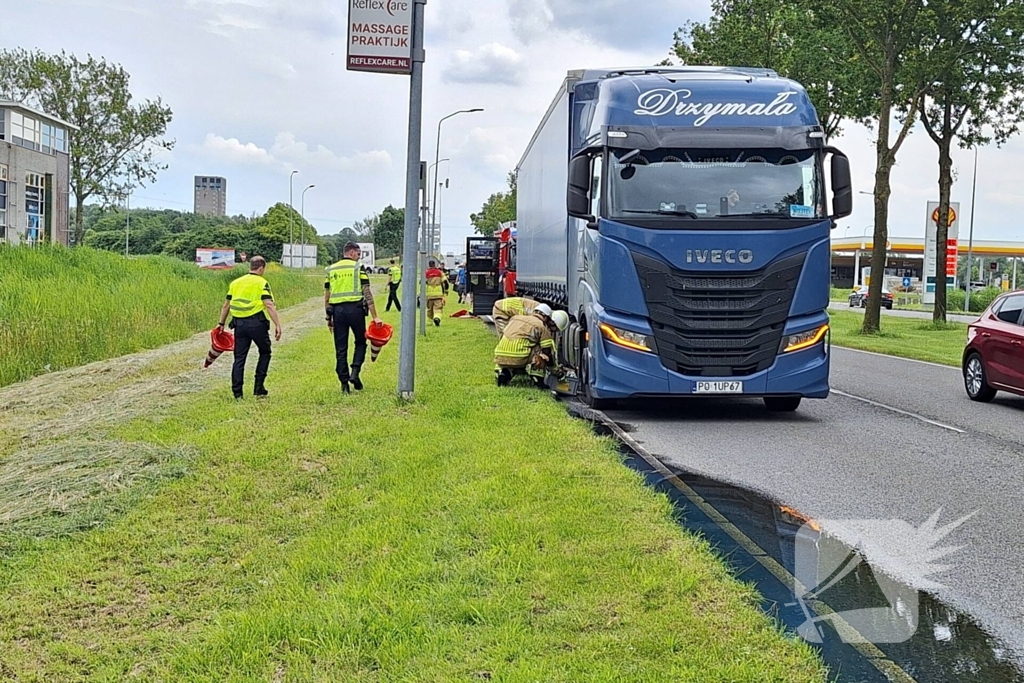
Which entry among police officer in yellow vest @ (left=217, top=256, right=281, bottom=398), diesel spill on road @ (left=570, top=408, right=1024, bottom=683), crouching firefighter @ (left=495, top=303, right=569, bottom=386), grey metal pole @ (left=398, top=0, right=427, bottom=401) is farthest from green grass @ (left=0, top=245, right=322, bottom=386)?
Answer: diesel spill on road @ (left=570, top=408, right=1024, bottom=683)

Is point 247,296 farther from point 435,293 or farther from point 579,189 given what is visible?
point 435,293

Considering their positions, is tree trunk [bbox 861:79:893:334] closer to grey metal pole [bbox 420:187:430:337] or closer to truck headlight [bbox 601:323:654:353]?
grey metal pole [bbox 420:187:430:337]

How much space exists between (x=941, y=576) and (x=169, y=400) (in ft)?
32.2

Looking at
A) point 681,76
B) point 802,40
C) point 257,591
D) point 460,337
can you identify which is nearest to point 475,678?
point 257,591

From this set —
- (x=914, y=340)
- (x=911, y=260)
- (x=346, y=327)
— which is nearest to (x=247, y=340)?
(x=346, y=327)

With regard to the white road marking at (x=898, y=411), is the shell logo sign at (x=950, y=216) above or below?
above

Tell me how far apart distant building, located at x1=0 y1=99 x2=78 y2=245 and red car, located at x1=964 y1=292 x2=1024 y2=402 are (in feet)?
158

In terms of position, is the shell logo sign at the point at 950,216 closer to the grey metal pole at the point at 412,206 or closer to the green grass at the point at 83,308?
the green grass at the point at 83,308

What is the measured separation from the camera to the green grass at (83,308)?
17766 millimetres

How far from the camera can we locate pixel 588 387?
39.2 feet

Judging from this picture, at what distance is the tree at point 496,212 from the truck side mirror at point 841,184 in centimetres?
4914

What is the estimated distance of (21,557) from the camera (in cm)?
582

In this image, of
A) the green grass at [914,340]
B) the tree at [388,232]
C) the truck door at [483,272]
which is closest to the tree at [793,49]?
the green grass at [914,340]

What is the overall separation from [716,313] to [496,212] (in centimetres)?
6430
